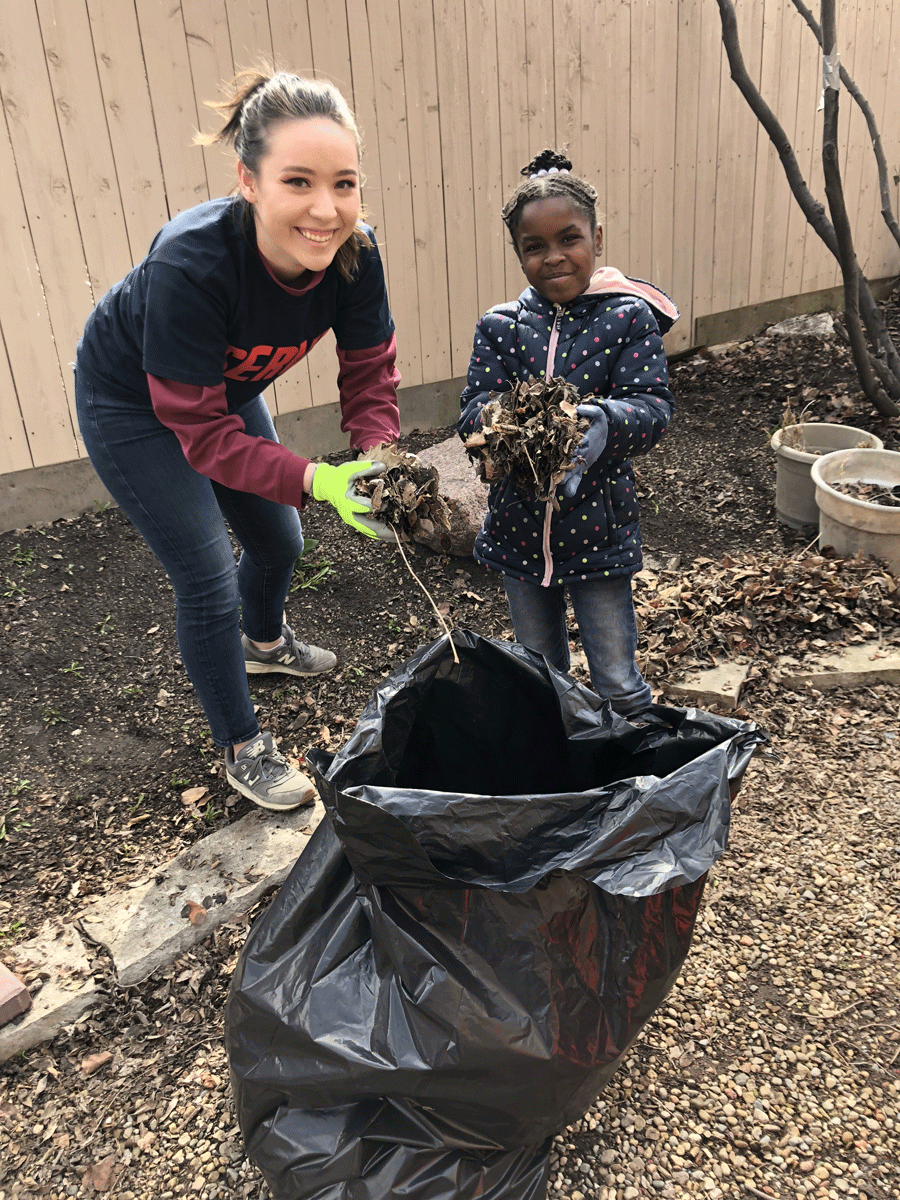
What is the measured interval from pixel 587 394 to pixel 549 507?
265 mm

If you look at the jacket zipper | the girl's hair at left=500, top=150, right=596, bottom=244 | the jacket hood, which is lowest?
the jacket zipper

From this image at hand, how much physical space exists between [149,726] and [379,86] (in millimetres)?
3271

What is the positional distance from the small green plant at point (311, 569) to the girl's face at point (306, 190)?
1.86m

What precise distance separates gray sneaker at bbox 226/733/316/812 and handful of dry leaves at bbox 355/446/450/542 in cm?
95

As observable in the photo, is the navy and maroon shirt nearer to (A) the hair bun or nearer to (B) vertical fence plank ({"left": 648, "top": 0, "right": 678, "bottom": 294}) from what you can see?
(A) the hair bun

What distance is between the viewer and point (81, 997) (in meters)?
1.90

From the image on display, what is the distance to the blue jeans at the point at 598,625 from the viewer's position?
212 centimetres

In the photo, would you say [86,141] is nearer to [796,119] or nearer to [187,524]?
[187,524]

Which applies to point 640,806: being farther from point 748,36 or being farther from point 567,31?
point 748,36

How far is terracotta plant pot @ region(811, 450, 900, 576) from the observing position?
3.39m

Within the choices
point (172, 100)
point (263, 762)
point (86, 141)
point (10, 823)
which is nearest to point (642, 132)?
point (172, 100)

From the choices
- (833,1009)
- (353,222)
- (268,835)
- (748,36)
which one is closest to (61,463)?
(268,835)

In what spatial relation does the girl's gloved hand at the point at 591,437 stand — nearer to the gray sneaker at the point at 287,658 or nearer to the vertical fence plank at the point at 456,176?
the gray sneaker at the point at 287,658

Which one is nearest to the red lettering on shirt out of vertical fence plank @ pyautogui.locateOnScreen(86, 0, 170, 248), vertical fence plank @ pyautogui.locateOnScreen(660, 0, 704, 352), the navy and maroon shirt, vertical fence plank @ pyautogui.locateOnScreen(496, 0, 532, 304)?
the navy and maroon shirt
